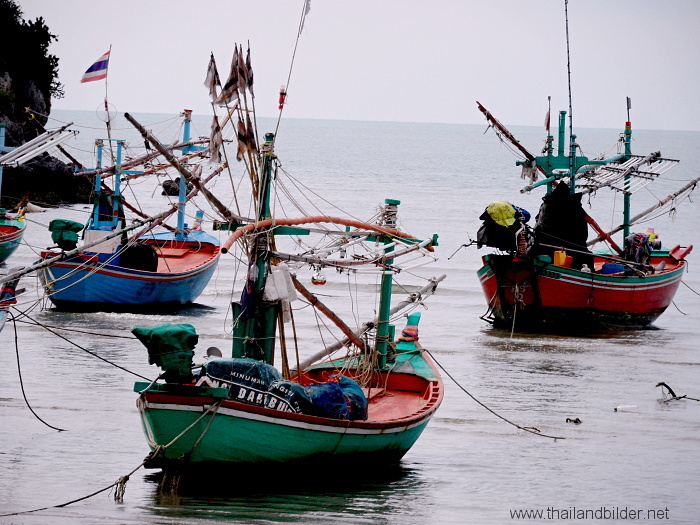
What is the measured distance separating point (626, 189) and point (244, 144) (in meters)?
16.6

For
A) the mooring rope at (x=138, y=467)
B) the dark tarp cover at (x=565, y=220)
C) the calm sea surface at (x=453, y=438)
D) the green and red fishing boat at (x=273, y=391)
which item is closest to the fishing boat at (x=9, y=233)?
the calm sea surface at (x=453, y=438)

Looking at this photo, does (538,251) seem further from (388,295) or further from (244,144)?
(244,144)

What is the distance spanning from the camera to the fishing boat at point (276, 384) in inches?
424

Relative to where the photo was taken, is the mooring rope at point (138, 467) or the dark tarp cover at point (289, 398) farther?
the dark tarp cover at point (289, 398)

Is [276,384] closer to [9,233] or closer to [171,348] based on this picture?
[171,348]

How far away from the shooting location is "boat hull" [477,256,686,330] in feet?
81.1

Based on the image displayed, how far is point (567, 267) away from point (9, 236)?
1815cm

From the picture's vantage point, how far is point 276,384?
37.2 feet

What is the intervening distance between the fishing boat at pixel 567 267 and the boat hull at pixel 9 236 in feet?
53.3

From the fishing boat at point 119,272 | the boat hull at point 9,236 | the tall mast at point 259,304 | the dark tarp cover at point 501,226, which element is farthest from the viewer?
the boat hull at point 9,236

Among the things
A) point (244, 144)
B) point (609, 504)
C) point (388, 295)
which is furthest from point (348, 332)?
point (609, 504)

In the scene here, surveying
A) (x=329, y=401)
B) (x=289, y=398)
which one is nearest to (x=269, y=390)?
(x=289, y=398)

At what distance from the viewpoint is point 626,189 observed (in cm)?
2681

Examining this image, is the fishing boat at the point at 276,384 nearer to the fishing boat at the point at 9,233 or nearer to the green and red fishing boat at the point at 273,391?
the green and red fishing boat at the point at 273,391
